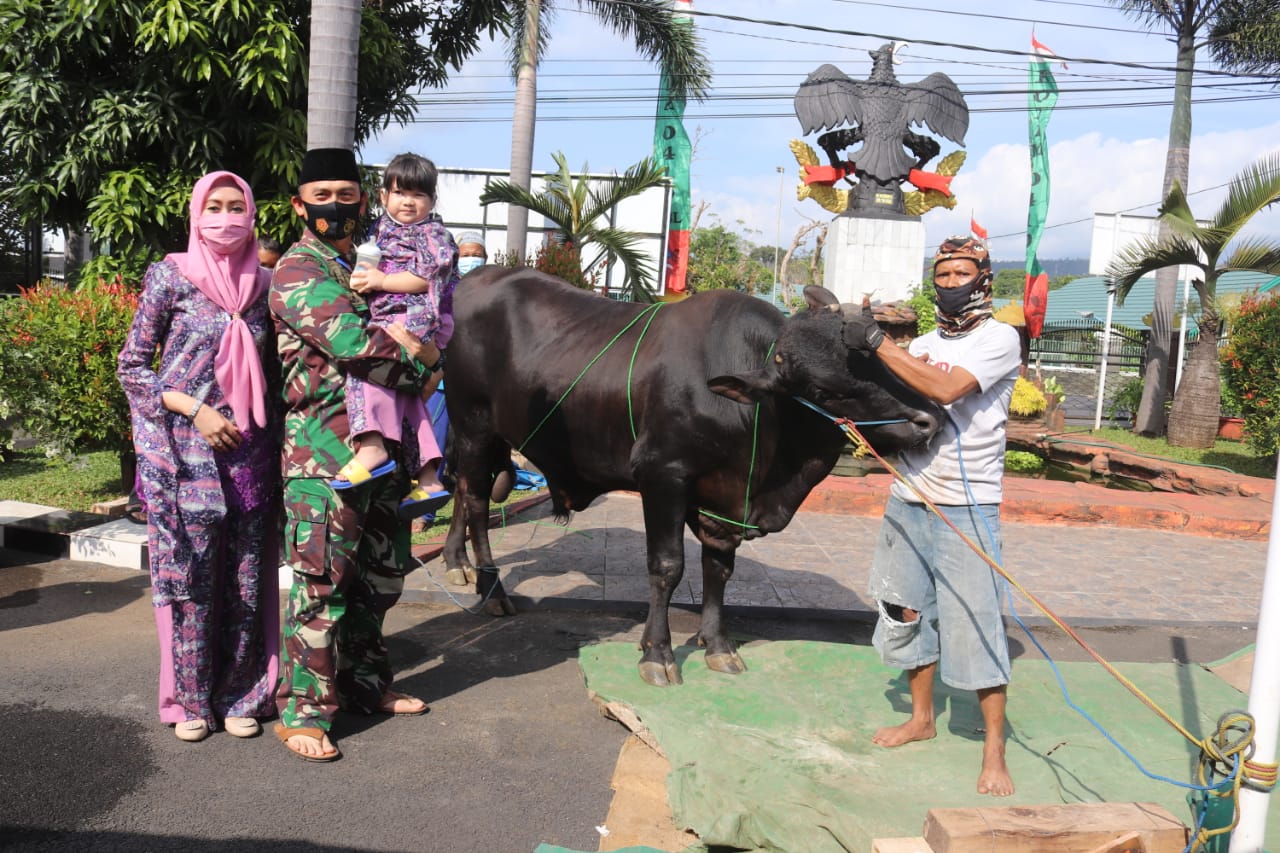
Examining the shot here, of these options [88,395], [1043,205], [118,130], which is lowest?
[88,395]

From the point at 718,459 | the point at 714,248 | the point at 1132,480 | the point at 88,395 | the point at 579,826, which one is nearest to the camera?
the point at 579,826

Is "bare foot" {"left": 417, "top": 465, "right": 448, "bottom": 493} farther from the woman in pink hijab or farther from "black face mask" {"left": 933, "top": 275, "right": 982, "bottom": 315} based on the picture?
"black face mask" {"left": 933, "top": 275, "right": 982, "bottom": 315}

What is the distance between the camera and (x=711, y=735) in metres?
3.89

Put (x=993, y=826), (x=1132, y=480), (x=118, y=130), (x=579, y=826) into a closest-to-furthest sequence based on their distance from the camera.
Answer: (x=993, y=826)
(x=579, y=826)
(x=118, y=130)
(x=1132, y=480)

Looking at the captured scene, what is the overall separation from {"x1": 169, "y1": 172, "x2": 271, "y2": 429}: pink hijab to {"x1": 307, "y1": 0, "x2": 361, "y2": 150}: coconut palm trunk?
2.54 metres

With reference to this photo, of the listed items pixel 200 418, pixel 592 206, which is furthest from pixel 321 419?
pixel 592 206

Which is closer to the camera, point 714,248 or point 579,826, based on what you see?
point 579,826

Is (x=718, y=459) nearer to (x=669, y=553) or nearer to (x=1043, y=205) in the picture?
(x=669, y=553)

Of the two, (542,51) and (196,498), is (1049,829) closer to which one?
(196,498)

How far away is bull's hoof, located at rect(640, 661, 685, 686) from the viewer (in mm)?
4500

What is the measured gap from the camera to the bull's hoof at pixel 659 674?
4500mm

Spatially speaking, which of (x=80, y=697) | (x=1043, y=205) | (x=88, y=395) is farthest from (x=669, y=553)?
(x=1043, y=205)

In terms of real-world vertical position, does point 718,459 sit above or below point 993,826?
above

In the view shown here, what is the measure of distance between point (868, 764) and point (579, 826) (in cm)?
113
